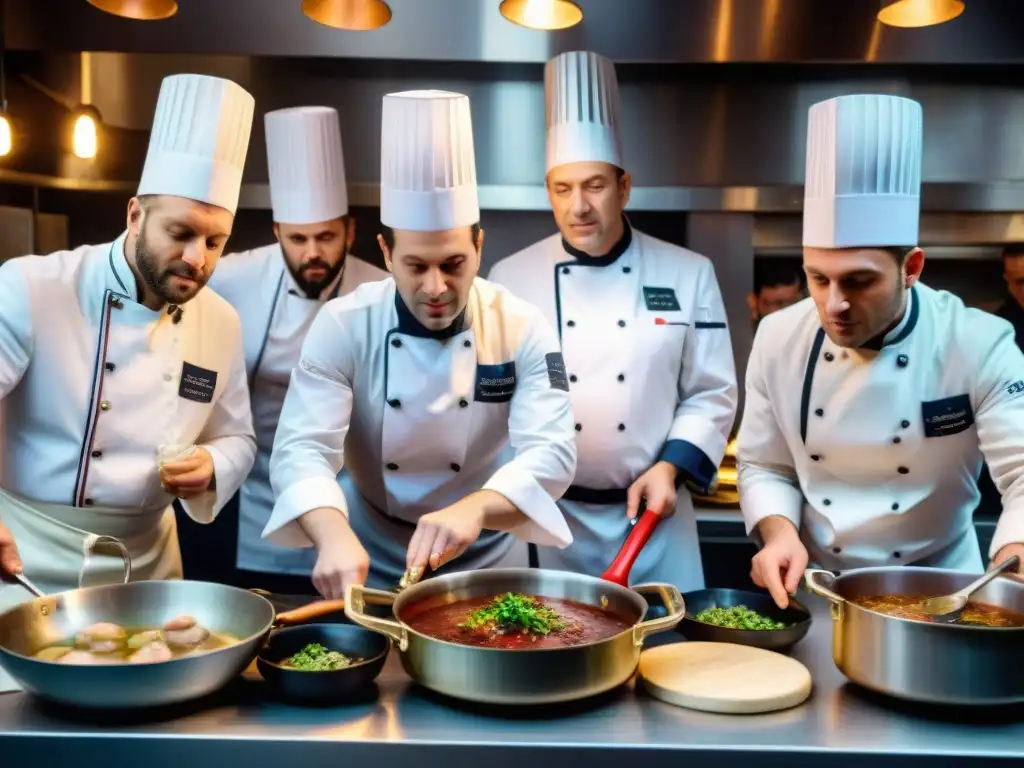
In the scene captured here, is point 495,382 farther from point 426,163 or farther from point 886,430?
point 886,430

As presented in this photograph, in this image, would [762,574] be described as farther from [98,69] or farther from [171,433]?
[98,69]

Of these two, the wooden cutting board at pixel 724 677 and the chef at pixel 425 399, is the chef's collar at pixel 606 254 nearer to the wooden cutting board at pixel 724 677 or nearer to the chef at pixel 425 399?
the chef at pixel 425 399

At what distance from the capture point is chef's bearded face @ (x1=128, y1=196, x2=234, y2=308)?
1936 mm

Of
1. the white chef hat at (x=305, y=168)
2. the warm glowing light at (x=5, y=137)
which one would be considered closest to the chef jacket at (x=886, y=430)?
the white chef hat at (x=305, y=168)

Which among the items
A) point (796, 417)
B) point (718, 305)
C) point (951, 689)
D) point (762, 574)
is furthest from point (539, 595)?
point (718, 305)

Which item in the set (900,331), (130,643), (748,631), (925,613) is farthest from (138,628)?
(900,331)

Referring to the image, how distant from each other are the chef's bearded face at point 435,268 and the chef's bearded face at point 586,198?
678mm

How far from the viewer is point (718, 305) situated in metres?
2.79

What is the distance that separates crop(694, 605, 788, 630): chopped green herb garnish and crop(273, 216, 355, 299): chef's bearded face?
1.78 m

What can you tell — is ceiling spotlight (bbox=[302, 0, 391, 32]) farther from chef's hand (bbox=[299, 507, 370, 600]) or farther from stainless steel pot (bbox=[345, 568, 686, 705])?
stainless steel pot (bbox=[345, 568, 686, 705])

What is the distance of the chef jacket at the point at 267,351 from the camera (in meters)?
2.98

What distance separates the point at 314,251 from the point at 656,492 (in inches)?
53.7

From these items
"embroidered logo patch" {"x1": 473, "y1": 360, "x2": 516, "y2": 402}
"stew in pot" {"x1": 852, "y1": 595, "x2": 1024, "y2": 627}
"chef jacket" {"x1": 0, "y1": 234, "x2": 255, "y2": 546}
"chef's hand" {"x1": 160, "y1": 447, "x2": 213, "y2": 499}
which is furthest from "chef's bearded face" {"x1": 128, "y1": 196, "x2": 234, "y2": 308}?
"stew in pot" {"x1": 852, "y1": 595, "x2": 1024, "y2": 627}

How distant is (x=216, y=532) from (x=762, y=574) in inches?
91.3
